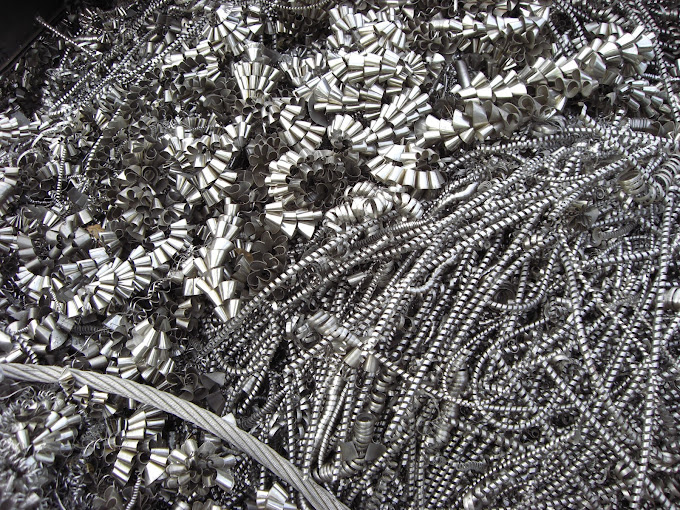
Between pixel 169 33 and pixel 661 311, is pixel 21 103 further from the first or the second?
pixel 661 311

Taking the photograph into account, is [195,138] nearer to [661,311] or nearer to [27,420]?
[27,420]

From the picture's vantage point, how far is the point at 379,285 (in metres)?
0.79

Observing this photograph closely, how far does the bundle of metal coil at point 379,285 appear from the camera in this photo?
0.72 meters

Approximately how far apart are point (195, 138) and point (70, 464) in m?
0.57

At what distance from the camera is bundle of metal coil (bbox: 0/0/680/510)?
0.72 meters

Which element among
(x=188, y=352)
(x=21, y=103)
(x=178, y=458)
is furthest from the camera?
(x=21, y=103)

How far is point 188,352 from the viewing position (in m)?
0.83

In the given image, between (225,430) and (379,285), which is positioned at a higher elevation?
(379,285)

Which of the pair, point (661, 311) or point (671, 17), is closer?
point (661, 311)

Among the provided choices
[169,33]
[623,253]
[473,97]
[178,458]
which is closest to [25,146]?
[169,33]

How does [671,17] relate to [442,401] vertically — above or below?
above

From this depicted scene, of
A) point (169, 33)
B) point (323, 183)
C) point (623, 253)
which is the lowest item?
point (623, 253)

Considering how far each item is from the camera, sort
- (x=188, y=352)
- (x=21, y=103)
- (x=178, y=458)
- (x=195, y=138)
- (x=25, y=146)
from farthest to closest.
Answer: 1. (x=21, y=103)
2. (x=25, y=146)
3. (x=195, y=138)
4. (x=188, y=352)
5. (x=178, y=458)

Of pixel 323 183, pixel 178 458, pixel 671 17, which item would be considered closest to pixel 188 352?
pixel 178 458
